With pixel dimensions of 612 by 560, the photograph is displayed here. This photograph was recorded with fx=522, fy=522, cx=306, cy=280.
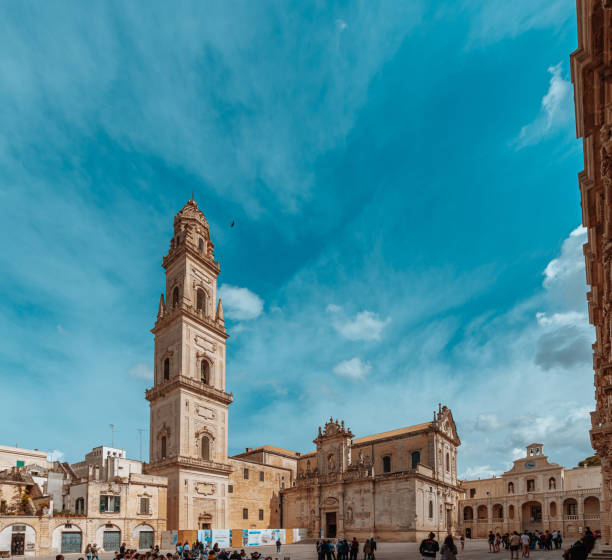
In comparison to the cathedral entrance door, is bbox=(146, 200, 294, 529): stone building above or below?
above

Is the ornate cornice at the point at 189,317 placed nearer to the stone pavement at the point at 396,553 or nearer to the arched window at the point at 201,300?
the arched window at the point at 201,300

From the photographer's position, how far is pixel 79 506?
33719 mm

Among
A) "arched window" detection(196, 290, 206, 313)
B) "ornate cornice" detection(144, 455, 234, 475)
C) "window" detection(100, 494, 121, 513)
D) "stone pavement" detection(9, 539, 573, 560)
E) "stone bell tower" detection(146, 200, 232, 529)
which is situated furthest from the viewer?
"arched window" detection(196, 290, 206, 313)

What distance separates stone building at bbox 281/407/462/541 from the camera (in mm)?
43438

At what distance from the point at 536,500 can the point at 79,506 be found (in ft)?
152

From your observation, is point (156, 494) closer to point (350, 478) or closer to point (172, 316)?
point (172, 316)

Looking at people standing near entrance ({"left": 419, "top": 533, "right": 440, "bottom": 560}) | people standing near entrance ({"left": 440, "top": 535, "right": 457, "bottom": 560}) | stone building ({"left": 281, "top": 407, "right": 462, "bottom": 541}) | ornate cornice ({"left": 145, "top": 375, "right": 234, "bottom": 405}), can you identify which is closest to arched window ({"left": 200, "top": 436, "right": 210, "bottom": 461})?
ornate cornice ({"left": 145, "top": 375, "right": 234, "bottom": 405})

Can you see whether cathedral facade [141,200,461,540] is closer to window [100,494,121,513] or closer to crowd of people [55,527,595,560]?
window [100,494,121,513]

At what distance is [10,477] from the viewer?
1436 inches

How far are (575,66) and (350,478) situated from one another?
42.4 m

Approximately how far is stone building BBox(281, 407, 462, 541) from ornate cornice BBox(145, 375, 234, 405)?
1262 cm

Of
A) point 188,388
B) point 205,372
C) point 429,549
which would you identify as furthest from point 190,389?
point 429,549

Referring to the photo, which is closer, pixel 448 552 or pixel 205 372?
pixel 448 552

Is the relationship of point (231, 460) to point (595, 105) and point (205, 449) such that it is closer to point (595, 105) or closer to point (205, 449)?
point (205, 449)
